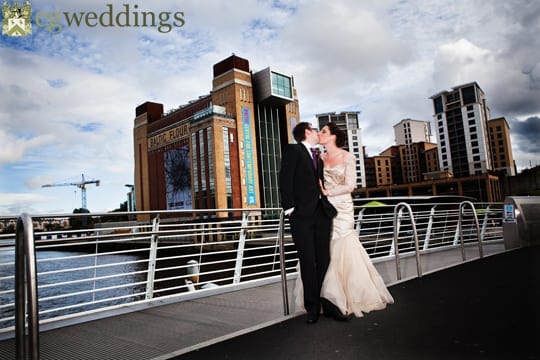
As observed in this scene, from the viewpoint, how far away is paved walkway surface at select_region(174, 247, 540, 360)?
2.24m

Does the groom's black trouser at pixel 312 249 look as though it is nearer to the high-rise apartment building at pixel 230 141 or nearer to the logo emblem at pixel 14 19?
the logo emblem at pixel 14 19

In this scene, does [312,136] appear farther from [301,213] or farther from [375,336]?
[375,336]

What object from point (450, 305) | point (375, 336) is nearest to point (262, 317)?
point (375, 336)

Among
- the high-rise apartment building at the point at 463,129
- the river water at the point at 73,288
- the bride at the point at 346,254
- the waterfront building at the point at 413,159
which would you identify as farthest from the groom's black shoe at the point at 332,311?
the waterfront building at the point at 413,159

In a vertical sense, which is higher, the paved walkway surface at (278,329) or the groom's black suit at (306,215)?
the groom's black suit at (306,215)

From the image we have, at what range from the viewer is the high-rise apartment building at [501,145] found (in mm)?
91438

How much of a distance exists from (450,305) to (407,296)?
0.53 m

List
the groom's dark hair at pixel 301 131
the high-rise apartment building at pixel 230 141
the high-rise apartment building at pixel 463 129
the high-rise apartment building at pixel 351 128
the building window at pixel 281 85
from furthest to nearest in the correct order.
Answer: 1. the high-rise apartment building at pixel 351 128
2. the high-rise apartment building at pixel 463 129
3. the building window at pixel 281 85
4. the high-rise apartment building at pixel 230 141
5. the groom's dark hair at pixel 301 131

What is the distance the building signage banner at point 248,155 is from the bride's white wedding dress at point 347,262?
181ft

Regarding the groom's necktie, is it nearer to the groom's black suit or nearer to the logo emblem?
the groom's black suit

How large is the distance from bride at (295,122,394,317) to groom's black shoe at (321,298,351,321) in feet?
0.17

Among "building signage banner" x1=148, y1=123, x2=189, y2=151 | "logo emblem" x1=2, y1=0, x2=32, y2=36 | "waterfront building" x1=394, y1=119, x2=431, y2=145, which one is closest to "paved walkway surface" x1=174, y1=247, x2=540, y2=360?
"logo emblem" x1=2, y1=0, x2=32, y2=36

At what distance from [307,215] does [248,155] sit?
57.0 metres

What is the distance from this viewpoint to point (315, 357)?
7.30 feet
